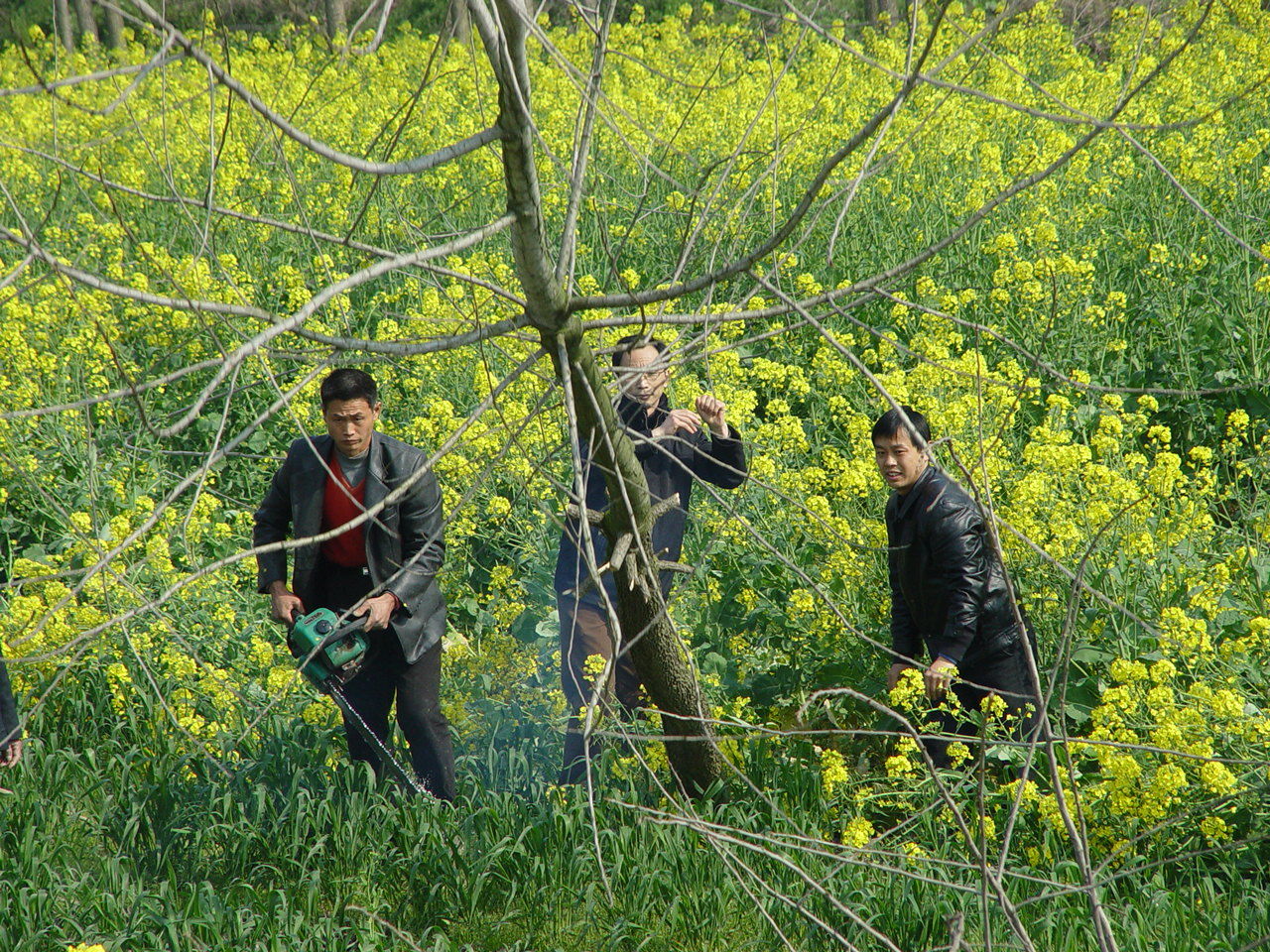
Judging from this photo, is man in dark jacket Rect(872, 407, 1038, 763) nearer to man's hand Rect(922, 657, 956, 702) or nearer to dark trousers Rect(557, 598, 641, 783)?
man's hand Rect(922, 657, 956, 702)

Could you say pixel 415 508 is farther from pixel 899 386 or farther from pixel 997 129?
pixel 997 129

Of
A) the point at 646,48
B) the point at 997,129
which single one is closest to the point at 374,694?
the point at 997,129

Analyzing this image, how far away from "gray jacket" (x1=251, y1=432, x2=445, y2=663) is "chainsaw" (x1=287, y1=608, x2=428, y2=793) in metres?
0.16

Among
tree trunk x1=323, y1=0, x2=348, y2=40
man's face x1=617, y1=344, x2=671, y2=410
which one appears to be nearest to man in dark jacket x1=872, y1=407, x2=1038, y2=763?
man's face x1=617, y1=344, x2=671, y2=410

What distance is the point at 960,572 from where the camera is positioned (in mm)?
3436

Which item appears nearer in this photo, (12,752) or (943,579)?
(943,579)

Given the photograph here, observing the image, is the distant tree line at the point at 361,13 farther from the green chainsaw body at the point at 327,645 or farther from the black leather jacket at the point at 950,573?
the green chainsaw body at the point at 327,645

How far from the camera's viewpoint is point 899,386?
4.77 metres

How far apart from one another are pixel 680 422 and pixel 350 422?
3.61 feet

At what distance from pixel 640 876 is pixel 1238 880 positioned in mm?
1670

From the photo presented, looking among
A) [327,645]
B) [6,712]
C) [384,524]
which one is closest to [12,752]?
[6,712]

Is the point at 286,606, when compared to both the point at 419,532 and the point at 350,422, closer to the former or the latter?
the point at 419,532

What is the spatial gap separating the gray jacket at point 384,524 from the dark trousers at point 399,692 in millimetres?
75

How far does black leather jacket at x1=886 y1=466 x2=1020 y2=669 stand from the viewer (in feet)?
11.3
